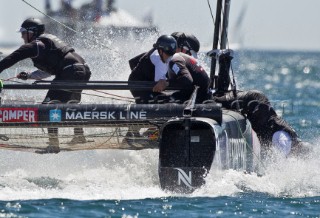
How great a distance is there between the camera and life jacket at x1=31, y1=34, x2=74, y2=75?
12250 millimetres

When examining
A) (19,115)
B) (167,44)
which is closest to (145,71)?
(167,44)

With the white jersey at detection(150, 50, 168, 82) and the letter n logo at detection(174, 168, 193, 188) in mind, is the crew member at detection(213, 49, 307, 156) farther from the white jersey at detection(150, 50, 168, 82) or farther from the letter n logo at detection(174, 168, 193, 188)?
the letter n logo at detection(174, 168, 193, 188)

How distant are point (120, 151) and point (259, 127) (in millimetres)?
1658

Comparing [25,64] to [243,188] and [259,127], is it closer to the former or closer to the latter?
[259,127]

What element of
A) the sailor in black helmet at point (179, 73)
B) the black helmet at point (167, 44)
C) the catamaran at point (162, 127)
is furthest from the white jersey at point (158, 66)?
the catamaran at point (162, 127)

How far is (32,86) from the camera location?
11047 mm

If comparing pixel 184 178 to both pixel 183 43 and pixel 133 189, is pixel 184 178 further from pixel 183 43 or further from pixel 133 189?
pixel 183 43

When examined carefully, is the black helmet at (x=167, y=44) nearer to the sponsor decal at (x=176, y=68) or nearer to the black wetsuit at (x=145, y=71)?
the sponsor decal at (x=176, y=68)

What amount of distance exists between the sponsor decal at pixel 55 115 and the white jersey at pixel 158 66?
1.75m

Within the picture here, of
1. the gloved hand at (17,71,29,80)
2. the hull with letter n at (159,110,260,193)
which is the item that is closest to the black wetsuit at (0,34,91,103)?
the gloved hand at (17,71,29,80)

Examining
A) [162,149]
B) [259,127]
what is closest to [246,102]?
[259,127]

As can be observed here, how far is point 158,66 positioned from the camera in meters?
12.0

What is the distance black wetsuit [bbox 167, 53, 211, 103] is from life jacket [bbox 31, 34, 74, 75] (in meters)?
1.61

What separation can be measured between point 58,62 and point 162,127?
2510 mm
